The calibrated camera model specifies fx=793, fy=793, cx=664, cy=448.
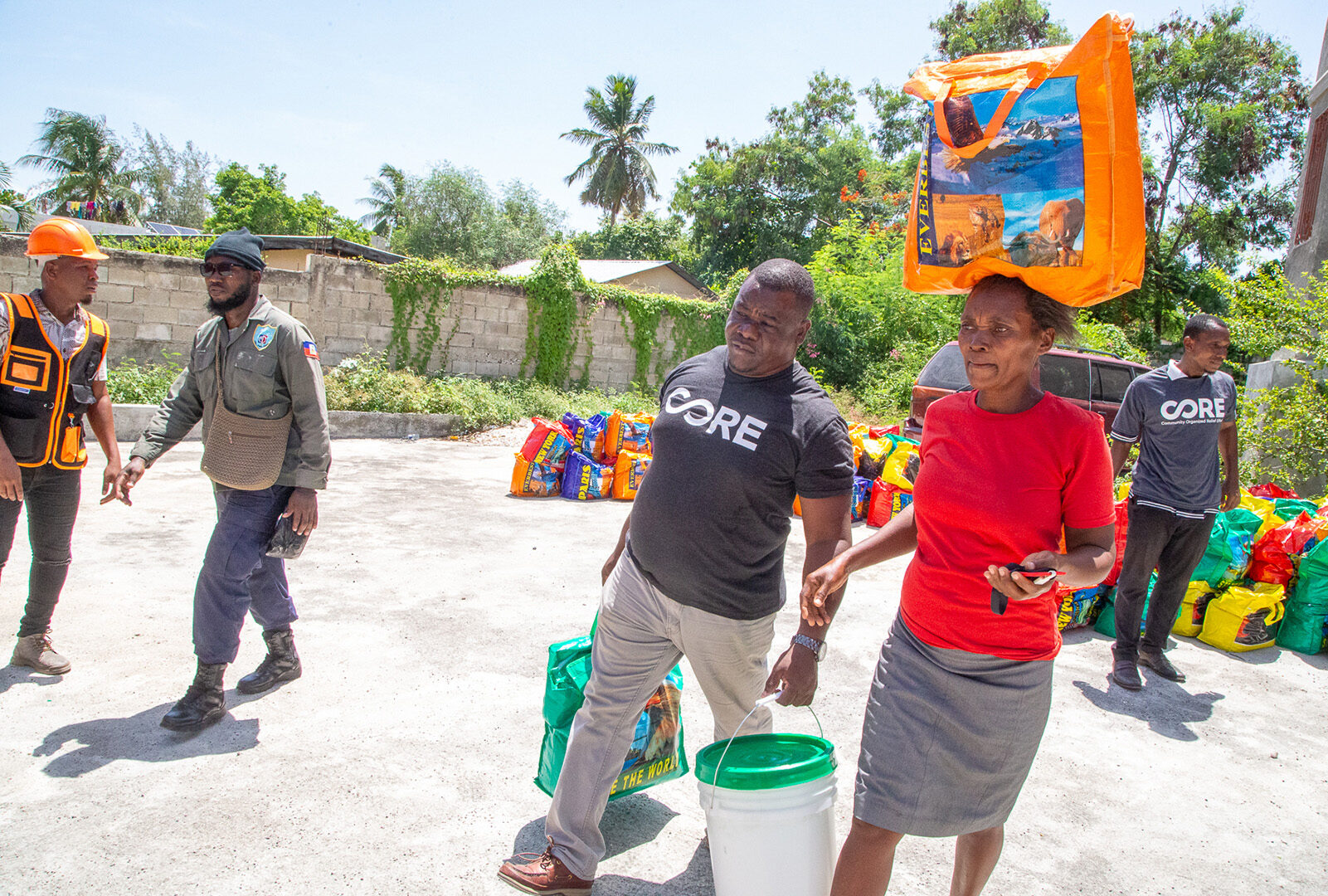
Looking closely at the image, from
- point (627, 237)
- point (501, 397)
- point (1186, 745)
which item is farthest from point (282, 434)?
point (627, 237)

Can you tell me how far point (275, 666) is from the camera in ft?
11.9

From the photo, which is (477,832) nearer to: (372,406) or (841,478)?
(841,478)

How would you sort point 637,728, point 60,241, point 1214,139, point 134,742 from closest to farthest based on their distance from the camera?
point 637,728 → point 134,742 → point 60,241 → point 1214,139

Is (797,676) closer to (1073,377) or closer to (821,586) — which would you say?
(821,586)

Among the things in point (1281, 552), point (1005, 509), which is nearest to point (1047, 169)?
point (1005, 509)

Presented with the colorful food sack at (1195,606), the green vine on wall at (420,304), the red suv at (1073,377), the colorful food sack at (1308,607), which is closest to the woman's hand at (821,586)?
the colorful food sack at (1195,606)

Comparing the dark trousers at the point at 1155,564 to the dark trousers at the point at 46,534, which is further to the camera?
the dark trousers at the point at 1155,564

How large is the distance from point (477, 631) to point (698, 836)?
2060 mm

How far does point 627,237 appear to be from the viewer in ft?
120

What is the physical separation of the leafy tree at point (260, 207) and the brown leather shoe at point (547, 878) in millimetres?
37745

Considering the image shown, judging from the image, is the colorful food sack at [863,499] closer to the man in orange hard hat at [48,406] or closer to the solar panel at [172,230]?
the man in orange hard hat at [48,406]

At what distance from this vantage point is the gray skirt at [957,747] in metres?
1.90

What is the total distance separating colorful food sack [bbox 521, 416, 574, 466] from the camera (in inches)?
321

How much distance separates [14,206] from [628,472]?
31479mm
